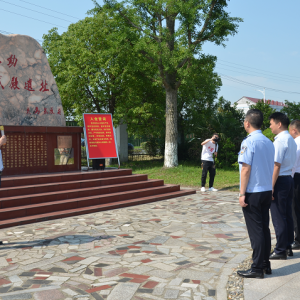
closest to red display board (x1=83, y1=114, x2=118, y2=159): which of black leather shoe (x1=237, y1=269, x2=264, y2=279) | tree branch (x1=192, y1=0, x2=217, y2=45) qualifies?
black leather shoe (x1=237, y1=269, x2=264, y2=279)

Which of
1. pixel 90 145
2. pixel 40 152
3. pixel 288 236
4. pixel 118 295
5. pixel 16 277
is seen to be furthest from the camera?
pixel 90 145

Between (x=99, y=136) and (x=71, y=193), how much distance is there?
2899 mm

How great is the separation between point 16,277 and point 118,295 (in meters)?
1.36

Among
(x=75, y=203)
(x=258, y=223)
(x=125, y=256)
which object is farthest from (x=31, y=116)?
(x=258, y=223)

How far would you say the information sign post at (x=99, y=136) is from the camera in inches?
432

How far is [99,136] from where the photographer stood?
→ 36.9 feet

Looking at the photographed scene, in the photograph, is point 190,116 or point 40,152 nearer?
point 40,152

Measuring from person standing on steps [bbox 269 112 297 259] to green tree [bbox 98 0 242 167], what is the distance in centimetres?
1166

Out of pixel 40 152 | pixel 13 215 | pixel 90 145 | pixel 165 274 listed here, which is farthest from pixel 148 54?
pixel 165 274

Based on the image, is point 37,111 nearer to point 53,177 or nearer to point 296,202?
point 53,177

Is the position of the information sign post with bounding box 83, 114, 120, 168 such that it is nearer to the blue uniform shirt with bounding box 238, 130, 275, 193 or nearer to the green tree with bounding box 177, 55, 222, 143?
the blue uniform shirt with bounding box 238, 130, 275, 193

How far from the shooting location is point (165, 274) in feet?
14.1

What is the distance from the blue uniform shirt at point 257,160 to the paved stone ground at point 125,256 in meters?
1.19

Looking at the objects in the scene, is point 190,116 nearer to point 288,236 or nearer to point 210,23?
point 210,23
